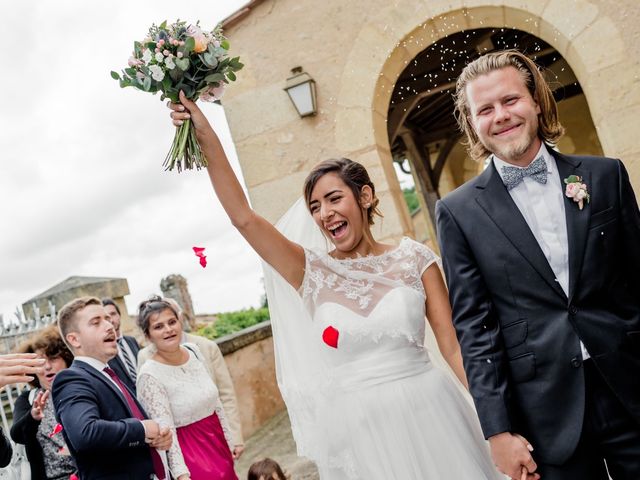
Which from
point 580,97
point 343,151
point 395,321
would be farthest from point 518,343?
point 580,97

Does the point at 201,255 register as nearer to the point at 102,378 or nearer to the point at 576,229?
the point at 102,378

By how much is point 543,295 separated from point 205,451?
98.2 inches

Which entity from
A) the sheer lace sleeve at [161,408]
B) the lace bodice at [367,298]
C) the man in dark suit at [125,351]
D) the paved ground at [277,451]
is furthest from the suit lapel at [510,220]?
the paved ground at [277,451]

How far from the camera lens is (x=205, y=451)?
11.4ft

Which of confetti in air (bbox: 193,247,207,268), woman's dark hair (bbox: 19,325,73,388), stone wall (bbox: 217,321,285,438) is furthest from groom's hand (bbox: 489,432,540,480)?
stone wall (bbox: 217,321,285,438)

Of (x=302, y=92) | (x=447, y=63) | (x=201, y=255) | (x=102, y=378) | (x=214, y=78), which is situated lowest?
(x=102, y=378)

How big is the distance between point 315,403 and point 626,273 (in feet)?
4.51

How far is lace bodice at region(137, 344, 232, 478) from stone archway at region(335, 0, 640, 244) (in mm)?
2336

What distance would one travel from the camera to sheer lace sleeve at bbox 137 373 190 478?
323 cm

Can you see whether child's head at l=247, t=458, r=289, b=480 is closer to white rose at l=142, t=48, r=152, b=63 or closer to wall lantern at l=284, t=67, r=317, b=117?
white rose at l=142, t=48, r=152, b=63

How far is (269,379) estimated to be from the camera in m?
7.13

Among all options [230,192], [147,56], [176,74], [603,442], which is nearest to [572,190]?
[603,442]

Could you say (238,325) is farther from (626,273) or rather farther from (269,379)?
(626,273)

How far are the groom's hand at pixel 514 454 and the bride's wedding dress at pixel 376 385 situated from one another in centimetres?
54
